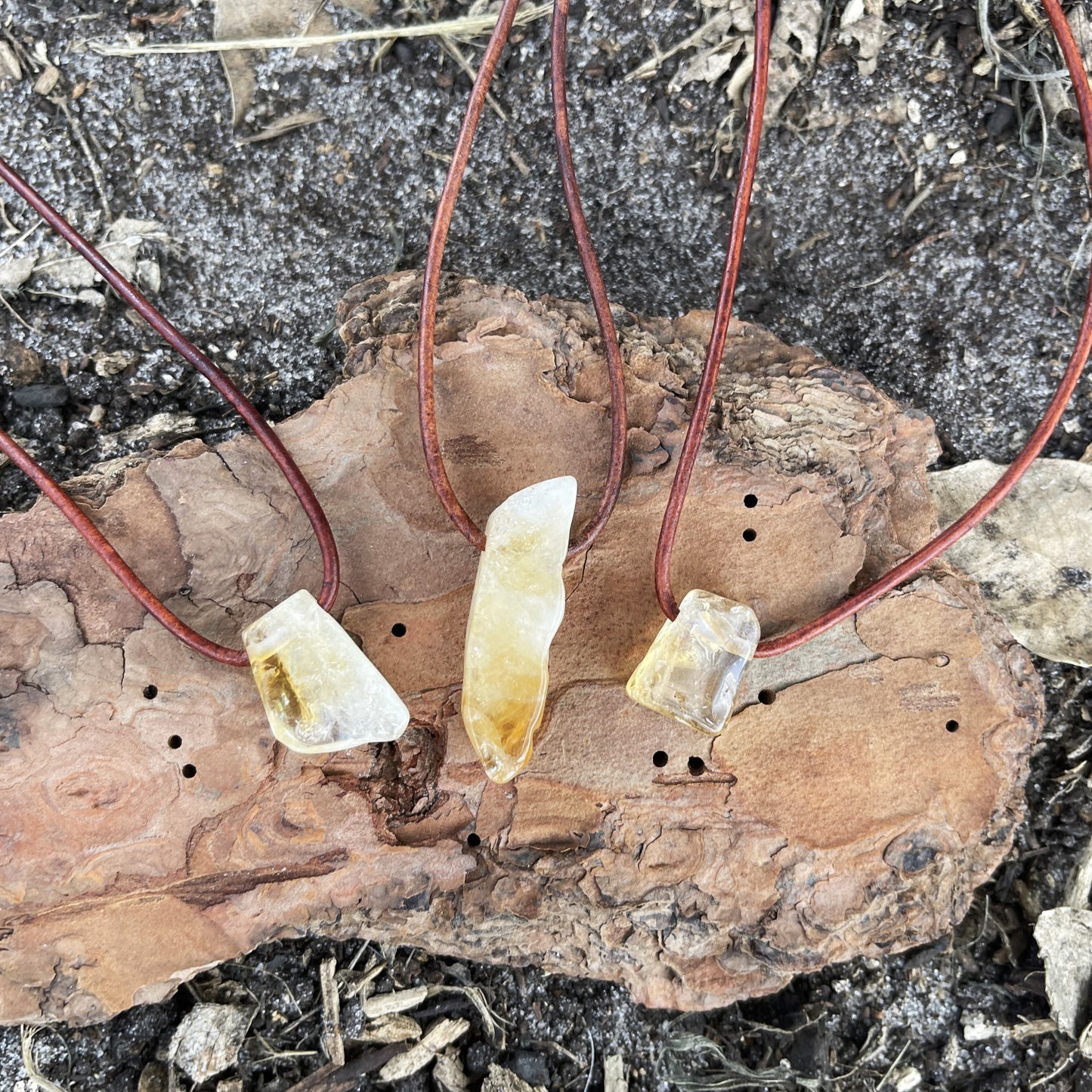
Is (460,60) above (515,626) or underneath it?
above

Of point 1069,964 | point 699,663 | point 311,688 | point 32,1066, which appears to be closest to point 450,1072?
point 32,1066

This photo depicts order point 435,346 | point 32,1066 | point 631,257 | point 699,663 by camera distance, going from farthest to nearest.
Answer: point 631,257
point 32,1066
point 435,346
point 699,663

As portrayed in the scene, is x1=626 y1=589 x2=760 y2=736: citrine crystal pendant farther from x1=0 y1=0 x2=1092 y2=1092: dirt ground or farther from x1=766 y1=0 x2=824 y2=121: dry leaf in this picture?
x1=766 y1=0 x2=824 y2=121: dry leaf

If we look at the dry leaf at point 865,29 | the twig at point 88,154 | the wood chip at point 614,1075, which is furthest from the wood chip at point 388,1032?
the dry leaf at point 865,29

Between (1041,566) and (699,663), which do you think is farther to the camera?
(1041,566)

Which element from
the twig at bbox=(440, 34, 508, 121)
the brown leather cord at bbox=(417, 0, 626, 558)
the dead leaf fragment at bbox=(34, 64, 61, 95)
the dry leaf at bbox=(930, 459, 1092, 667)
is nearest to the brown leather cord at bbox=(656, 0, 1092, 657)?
the brown leather cord at bbox=(417, 0, 626, 558)

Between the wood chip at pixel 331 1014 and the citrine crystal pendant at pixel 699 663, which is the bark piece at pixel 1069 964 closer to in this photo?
the citrine crystal pendant at pixel 699 663

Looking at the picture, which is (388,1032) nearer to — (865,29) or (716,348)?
(716,348)
